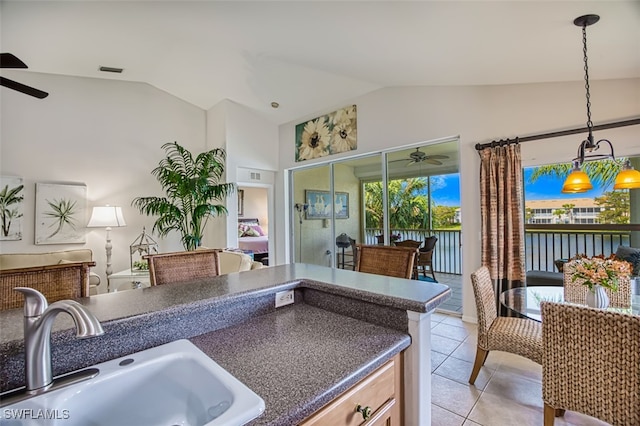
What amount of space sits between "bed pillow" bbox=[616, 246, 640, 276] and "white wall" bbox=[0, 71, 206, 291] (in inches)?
246

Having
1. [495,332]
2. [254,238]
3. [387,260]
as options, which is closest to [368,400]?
[387,260]

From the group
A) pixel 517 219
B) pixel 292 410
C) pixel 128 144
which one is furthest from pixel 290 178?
pixel 292 410

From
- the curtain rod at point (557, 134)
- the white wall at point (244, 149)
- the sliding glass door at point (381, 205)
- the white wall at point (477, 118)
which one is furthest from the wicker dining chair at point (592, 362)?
the white wall at point (244, 149)

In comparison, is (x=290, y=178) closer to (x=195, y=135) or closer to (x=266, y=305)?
(x=195, y=135)

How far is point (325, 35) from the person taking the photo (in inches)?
116

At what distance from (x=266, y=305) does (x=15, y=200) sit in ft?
16.3

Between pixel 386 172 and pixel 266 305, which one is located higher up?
pixel 386 172

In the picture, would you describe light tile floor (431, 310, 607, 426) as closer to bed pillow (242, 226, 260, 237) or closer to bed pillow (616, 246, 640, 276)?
bed pillow (616, 246, 640, 276)

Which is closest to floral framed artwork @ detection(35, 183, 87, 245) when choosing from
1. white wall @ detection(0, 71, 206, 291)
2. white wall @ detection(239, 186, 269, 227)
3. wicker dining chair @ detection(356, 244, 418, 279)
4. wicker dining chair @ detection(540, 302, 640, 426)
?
white wall @ detection(0, 71, 206, 291)

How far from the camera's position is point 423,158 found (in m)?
4.22

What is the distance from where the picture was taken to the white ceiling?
2182mm

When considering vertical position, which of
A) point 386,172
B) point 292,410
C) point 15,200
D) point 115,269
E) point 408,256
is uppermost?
point 386,172

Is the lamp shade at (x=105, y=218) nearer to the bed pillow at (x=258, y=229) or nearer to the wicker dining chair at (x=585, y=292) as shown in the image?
the bed pillow at (x=258, y=229)

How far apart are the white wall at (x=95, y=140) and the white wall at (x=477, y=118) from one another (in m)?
3.59
